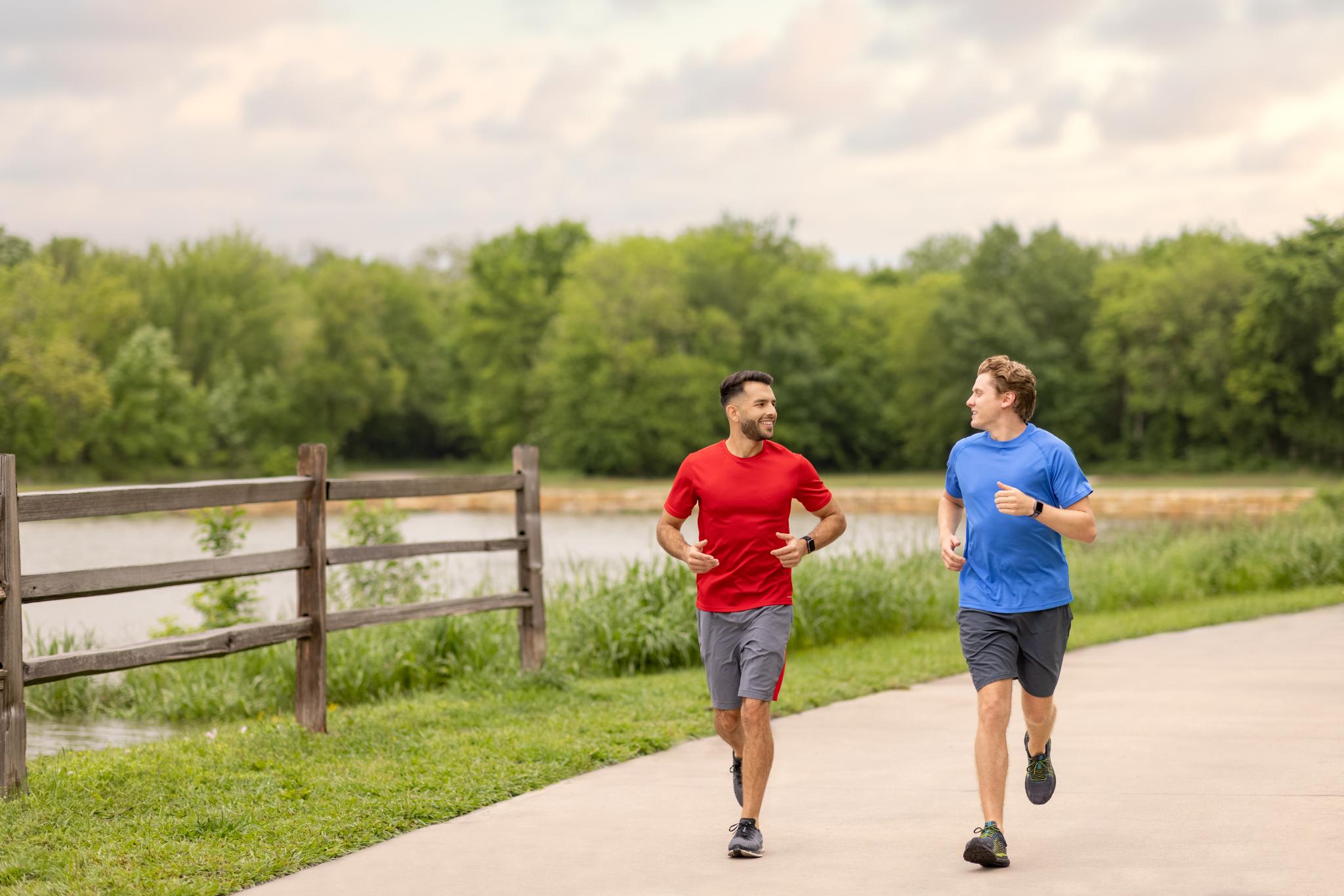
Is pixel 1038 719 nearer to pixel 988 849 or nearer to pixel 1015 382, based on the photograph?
pixel 988 849

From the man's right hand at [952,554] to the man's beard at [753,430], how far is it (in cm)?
82

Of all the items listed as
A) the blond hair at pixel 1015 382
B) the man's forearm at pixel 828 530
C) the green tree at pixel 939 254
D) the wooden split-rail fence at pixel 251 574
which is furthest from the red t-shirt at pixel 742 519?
the green tree at pixel 939 254

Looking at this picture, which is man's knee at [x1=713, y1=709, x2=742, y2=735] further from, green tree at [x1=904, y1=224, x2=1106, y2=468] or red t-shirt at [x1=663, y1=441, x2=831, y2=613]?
green tree at [x1=904, y1=224, x2=1106, y2=468]

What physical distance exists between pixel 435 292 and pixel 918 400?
39.7 meters

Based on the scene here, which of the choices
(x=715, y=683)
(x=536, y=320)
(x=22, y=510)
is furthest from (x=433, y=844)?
(x=536, y=320)

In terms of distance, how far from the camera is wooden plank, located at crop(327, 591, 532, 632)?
8.14 meters

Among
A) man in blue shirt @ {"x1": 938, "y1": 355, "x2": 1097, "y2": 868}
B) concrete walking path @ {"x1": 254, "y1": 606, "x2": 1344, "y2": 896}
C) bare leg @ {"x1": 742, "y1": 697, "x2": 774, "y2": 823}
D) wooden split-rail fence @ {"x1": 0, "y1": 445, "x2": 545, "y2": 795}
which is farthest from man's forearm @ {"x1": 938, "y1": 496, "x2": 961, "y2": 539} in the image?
wooden split-rail fence @ {"x1": 0, "y1": 445, "x2": 545, "y2": 795}

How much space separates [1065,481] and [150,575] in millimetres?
4523

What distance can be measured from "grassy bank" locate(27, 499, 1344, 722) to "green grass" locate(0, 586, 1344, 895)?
0.75 m

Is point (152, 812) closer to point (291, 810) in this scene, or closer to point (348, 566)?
point (291, 810)

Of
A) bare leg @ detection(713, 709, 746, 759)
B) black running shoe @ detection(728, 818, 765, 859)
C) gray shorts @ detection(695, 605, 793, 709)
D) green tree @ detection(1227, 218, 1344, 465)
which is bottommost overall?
black running shoe @ detection(728, 818, 765, 859)

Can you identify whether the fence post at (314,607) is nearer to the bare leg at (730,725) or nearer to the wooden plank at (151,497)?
the wooden plank at (151,497)

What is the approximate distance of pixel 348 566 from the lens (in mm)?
13797

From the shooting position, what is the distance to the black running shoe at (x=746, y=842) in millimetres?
5199
